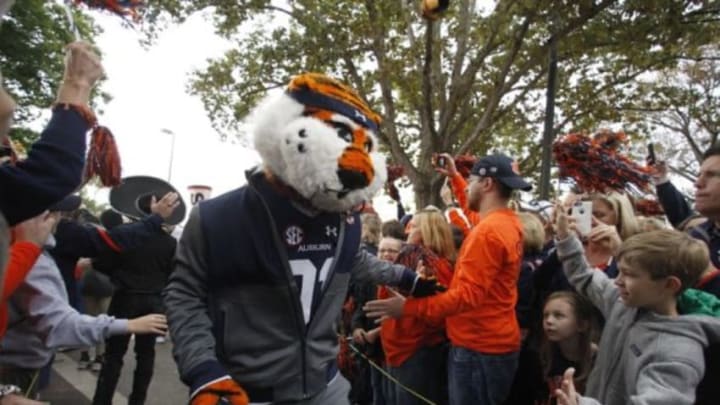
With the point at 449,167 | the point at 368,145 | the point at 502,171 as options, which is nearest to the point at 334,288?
the point at 368,145

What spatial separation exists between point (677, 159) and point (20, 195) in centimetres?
2527

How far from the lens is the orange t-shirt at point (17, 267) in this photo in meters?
2.12

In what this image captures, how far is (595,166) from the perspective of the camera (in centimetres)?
391

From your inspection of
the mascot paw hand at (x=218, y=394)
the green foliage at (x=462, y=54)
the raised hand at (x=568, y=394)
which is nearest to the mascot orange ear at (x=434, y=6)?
the green foliage at (x=462, y=54)

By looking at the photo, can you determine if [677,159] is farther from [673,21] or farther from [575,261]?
[575,261]

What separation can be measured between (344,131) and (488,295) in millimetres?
1547

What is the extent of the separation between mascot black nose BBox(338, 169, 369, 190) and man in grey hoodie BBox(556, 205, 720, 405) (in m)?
1.01

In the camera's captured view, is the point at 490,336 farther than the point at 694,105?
No

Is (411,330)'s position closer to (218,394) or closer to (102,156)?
(218,394)

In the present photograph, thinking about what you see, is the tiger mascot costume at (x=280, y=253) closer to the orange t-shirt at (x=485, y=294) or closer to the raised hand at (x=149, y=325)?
the raised hand at (x=149, y=325)

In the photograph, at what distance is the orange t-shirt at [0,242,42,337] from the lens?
2117mm

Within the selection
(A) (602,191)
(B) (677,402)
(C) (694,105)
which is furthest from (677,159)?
(B) (677,402)

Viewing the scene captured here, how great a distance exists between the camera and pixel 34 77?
10.9 m

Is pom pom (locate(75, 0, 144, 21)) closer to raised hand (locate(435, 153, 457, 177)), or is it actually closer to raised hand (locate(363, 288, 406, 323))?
raised hand (locate(363, 288, 406, 323))
